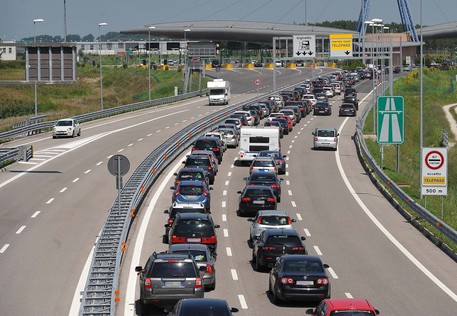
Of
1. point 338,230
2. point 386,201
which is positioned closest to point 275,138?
point 386,201

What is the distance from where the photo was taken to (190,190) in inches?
1417

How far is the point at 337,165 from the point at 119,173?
89.8 ft

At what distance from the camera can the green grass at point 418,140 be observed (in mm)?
43344

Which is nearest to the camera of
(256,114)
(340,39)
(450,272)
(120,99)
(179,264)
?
(179,264)

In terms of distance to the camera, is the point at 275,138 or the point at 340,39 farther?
the point at 340,39

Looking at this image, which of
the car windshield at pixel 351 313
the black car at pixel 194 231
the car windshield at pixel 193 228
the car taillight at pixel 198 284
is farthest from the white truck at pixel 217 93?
the car windshield at pixel 351 313

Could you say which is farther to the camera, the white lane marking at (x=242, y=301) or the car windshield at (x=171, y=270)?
the white lane marking at (x=242, y=301)

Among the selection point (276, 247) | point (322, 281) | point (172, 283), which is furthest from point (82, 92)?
point (172, 283)

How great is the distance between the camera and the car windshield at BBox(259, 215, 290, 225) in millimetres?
30562

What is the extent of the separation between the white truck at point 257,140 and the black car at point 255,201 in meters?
14.9

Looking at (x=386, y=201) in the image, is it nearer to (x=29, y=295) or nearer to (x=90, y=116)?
(x=29, y=295)

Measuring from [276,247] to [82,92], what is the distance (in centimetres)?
10864

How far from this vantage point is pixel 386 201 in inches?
1640

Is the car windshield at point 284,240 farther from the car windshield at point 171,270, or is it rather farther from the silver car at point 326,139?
the silver car at point 326,139
